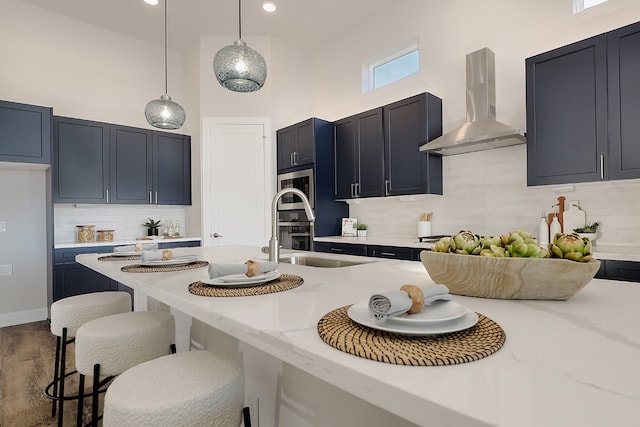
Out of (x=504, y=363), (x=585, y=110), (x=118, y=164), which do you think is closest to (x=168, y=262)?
(x=504, y=363)

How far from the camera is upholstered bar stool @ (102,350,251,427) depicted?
2.87ft

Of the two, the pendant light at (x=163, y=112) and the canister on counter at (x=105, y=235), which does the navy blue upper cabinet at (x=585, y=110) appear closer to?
the pendant light at (x=163, y=112)

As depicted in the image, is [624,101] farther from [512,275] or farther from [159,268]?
[159,268]

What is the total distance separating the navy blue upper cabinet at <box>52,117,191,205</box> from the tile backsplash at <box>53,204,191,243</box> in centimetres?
33

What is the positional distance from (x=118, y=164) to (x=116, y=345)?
11.9 feet

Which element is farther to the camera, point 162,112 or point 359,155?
point 359,155

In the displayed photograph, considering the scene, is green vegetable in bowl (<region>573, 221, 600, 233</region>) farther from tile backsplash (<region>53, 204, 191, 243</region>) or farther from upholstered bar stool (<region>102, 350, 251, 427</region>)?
tile backsplash (<region>53, 204, 191, 243</region>)

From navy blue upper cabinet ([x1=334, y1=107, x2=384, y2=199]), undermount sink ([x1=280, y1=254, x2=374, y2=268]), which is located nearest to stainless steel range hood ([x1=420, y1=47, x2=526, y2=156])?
navy blue upper cabinet ([x1=334, y1=107, x2=384, y2=199])

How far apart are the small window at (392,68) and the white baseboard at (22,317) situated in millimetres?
4605

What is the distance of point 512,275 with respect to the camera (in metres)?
0.93

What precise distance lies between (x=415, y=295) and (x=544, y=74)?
2767 millimetres

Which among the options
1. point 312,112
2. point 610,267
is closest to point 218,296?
point 610,267

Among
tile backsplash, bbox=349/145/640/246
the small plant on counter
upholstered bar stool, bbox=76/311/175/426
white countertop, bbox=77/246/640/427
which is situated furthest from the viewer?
the small plant on counter

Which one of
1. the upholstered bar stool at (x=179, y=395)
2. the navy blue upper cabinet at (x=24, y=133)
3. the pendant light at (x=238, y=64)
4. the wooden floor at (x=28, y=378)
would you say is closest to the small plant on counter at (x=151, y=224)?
the navy blue upper cabinet at (x=24, y=133)
